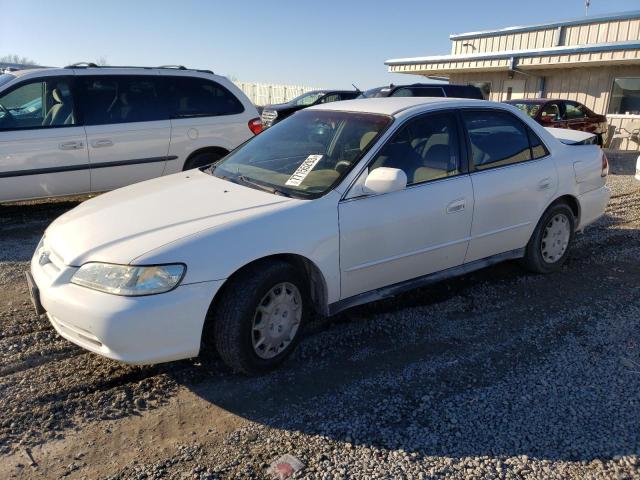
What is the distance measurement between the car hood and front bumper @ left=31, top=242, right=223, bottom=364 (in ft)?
0.69

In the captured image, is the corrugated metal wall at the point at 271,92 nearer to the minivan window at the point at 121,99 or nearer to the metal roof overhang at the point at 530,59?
the metal roof overhang at the point at 530,59

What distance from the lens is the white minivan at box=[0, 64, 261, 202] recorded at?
6.42 m

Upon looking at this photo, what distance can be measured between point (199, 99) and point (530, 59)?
14.3 meters

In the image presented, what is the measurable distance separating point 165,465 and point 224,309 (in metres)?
0.89

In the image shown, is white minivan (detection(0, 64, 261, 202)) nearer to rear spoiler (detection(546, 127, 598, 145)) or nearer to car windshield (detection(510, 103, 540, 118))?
rear spoiler (detection(546, 127, 598, 145))

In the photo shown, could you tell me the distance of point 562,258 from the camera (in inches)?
212

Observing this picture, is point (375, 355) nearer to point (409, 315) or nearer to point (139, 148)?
point (409, 315)

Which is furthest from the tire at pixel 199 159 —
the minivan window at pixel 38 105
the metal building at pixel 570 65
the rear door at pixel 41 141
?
the metal building at pixel 570 65

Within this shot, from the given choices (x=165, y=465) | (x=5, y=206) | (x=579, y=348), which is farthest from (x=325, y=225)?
(x=5, y=206)

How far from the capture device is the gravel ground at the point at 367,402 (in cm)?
271

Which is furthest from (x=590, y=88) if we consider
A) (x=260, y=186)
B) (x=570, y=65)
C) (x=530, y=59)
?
(x=260, y=186)

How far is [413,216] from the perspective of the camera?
3.91 metres

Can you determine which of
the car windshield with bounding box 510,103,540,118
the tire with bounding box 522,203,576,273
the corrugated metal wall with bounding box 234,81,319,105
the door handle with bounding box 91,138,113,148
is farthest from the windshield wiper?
the corrugated metal wall with bounding box 234,81,319,105

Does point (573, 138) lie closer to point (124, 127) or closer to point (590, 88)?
point (124, 127)
